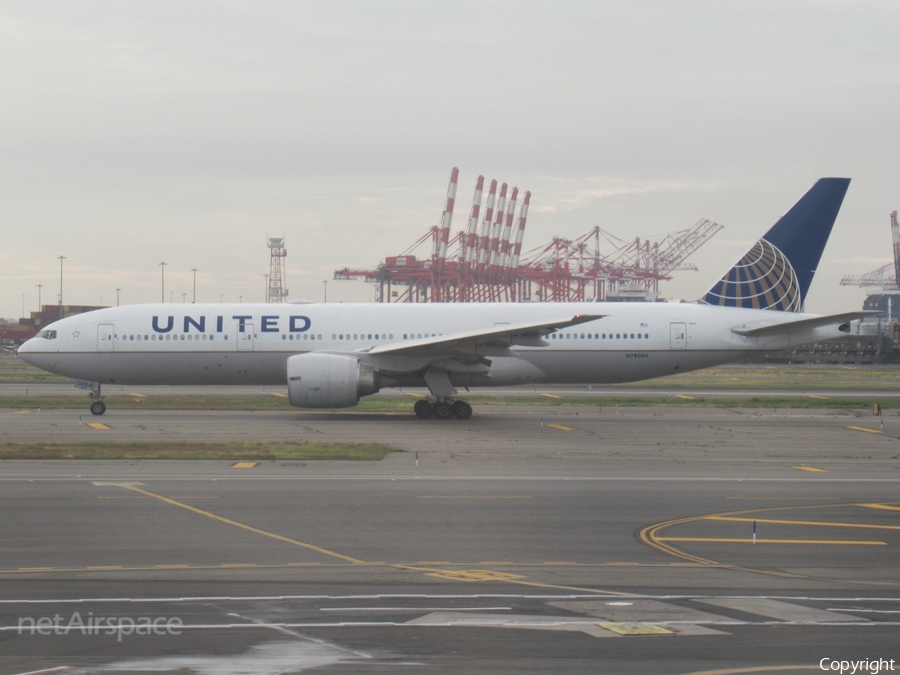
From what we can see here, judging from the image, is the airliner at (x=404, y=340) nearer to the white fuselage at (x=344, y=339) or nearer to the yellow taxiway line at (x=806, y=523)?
the white fuselage at (x=344, y=339)

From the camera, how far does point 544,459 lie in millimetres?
20562

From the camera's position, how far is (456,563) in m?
11.0

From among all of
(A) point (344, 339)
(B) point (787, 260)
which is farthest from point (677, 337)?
(A) point (344, 339)

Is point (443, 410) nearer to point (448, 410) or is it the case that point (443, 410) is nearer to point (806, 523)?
point (448, 410)

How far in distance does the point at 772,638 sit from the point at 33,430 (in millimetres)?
22890

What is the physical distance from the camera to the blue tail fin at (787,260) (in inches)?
1308

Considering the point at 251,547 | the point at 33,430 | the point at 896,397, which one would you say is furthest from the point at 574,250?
the point at 251,547

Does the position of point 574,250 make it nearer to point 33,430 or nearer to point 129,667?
point 33,430

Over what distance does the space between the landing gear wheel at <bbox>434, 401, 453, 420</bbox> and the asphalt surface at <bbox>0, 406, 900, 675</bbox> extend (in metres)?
8.11

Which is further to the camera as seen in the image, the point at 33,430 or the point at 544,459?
the point at 33,430

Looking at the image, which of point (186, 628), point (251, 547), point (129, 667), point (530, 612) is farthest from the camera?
point (251, 547)

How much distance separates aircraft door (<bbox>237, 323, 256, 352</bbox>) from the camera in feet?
102
